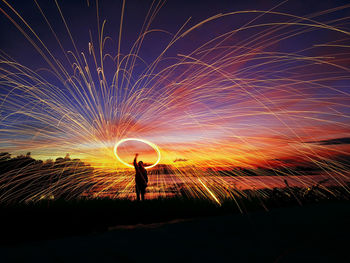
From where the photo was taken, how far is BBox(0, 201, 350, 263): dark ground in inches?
95.4

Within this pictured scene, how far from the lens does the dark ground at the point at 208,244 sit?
7.95ft

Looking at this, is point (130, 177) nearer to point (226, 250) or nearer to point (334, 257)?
point (226, 250)

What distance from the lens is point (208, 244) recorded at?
9.37 ft

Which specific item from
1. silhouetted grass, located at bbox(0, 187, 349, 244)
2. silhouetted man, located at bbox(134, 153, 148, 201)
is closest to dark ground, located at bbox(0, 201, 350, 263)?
silhouetted grass, located at bbox(0, 187, 349, 244)

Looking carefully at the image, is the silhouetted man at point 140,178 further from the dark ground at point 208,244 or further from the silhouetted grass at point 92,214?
→ the dark ground at point 208,244

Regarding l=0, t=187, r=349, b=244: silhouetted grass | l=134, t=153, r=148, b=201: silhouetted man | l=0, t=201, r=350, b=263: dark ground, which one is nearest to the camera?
l=0, t=201, r=350, b=263: dark ground

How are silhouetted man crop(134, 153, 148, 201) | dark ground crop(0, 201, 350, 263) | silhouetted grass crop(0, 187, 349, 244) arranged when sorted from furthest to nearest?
silhouetted man crop(134, 153, 148, 201), silhouetted grass crop(0, 187, 349, 244), dark ground crop(0, 201, 350, 263)

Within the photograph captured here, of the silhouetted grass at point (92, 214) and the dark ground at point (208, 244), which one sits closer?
the dark ground at point (208, 244)

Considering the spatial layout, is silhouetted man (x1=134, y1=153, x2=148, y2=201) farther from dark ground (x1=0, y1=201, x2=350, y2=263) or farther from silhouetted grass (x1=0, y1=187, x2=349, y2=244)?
dark ground (x1=0, y1=201, x2=350, y2=263)

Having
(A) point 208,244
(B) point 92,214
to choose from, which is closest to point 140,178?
(B) point 92,214

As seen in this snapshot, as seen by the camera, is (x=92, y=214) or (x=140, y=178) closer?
(x=92, y=214)

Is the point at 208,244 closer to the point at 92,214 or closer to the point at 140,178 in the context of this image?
the point at 92,214

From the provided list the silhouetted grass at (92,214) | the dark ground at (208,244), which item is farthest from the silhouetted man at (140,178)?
the dark ground at (208,244)

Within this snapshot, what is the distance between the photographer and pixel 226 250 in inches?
104
